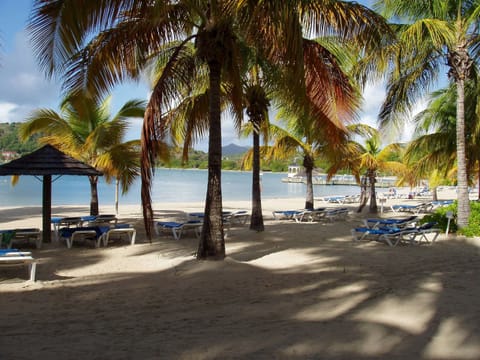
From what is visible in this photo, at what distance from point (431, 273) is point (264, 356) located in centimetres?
437

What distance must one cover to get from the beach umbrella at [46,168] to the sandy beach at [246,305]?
130 centimetres

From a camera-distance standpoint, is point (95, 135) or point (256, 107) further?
point (95, 135)

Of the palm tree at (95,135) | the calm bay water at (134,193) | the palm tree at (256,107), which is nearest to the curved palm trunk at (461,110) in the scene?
the palm tree at (256,107)

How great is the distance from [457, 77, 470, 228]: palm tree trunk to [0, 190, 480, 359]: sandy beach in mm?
3043

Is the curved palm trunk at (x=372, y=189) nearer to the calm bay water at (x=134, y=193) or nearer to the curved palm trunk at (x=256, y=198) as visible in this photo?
the curved palm trunk at (x=256, y=198)

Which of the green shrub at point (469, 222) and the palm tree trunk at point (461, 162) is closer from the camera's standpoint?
the green shrub at point (469, 222)

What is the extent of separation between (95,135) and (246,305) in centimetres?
919

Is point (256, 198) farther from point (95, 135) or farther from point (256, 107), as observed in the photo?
point (95, 135)

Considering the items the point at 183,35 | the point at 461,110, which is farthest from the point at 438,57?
the point at 183,35

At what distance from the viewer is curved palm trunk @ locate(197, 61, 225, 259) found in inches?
293

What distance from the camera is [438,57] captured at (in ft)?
39.5

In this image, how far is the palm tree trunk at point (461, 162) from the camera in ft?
37.3

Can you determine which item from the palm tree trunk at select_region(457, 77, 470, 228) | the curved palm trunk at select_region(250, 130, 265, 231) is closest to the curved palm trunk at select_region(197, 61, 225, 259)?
the curved palm trunk at select_region(250, 130, 265, 231)

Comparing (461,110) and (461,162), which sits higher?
(461,110)
